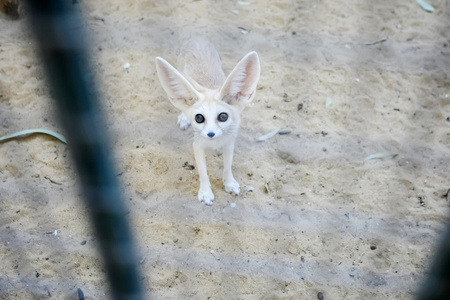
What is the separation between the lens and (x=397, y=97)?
237cm

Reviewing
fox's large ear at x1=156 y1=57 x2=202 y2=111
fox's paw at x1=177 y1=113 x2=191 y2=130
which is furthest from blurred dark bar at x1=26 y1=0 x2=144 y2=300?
fox's paw at x1=177 y1=113 x2=191 y2=130

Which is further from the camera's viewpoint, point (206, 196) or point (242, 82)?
point (206, 196)

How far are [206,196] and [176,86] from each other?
597 mm

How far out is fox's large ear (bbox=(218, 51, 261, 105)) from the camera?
1528 mm

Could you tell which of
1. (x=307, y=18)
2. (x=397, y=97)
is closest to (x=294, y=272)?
(x=397, y=97)

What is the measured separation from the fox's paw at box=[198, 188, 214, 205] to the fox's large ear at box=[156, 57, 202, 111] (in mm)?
464

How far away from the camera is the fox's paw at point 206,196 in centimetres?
194

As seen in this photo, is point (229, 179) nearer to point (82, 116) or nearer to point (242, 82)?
point (242, 82)

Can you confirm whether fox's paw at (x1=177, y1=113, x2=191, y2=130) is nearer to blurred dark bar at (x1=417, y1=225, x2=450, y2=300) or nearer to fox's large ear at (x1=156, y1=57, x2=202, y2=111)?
fox's large ear at (x1=156, y1=57, x2=202, y2=111)

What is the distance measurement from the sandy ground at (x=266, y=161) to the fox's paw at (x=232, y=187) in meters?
0.04

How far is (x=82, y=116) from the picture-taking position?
2.04 feet

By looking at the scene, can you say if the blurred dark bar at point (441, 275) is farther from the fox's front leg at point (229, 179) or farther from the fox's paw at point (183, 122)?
the fox's paw at point (183, 122)

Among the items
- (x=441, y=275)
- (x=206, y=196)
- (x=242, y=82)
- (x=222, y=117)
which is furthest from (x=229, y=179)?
(x=441, y=275)

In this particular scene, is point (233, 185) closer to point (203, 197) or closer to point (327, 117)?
point (203, 197)
